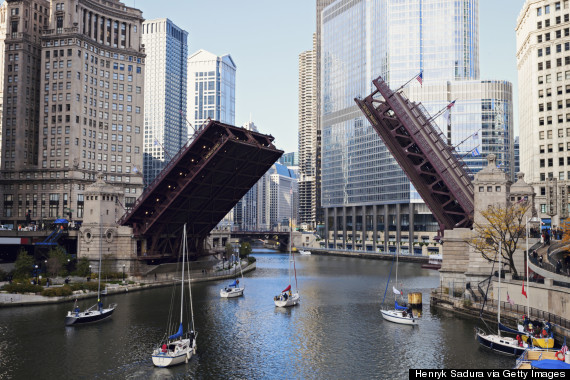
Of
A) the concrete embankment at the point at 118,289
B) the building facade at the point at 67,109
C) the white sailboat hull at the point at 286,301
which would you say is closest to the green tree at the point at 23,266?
the concrete embankment at the point at 118,289

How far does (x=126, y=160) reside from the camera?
103m

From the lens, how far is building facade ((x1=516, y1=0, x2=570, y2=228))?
7800cm

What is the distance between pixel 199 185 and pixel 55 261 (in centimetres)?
1808

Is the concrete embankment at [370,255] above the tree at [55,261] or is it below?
below

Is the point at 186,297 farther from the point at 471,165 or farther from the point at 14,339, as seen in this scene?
the point at 471,165

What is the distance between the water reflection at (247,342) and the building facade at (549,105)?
3550 centimetres

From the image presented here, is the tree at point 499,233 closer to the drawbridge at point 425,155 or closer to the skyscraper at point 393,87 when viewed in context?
the drawbridge at point 425,155

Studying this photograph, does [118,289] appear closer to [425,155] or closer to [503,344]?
[425,155]

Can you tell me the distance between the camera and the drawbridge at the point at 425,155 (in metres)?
53.5

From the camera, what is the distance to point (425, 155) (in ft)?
176

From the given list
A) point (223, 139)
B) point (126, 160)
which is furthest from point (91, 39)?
point (223, 139)

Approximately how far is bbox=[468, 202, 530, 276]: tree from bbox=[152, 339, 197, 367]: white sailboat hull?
2751cm

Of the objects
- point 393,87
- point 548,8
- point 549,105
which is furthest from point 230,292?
point 393,87

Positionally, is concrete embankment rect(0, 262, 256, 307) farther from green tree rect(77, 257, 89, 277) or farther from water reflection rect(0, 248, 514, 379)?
green tree rect(77, 257, 89, 277)
